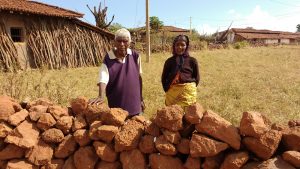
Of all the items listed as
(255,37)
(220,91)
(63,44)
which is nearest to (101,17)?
(63,44)

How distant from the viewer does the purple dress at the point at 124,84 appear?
339cm

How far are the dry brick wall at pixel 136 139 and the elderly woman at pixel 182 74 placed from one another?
95cm

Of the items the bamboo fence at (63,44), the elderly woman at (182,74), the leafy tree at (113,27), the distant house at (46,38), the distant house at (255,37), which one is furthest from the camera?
the distant house at (255,37)

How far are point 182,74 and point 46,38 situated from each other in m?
11.5

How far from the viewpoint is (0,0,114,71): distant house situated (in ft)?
41.0

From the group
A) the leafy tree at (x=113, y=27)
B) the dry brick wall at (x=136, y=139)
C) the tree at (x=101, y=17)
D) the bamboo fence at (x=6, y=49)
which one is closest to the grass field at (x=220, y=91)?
the dry brick wall at (x=136, y=139)

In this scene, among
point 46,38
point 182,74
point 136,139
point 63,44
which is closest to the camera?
point 136,139

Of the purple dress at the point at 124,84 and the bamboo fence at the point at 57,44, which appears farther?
the bamboo fence at the point at 57,44

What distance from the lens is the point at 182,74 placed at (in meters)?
3.71

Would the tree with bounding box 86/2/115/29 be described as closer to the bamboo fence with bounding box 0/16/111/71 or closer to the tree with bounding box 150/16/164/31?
the bamboo fence with bounding box 0/16/111/71

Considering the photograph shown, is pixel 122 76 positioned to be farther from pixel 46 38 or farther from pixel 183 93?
pixel 46 38

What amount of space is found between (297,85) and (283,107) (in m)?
3.06

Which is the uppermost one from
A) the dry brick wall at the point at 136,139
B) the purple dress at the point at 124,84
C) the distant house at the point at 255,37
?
the distant house at the point at 255,37

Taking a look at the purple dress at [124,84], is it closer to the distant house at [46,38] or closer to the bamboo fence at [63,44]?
the distant house at [46,38]
